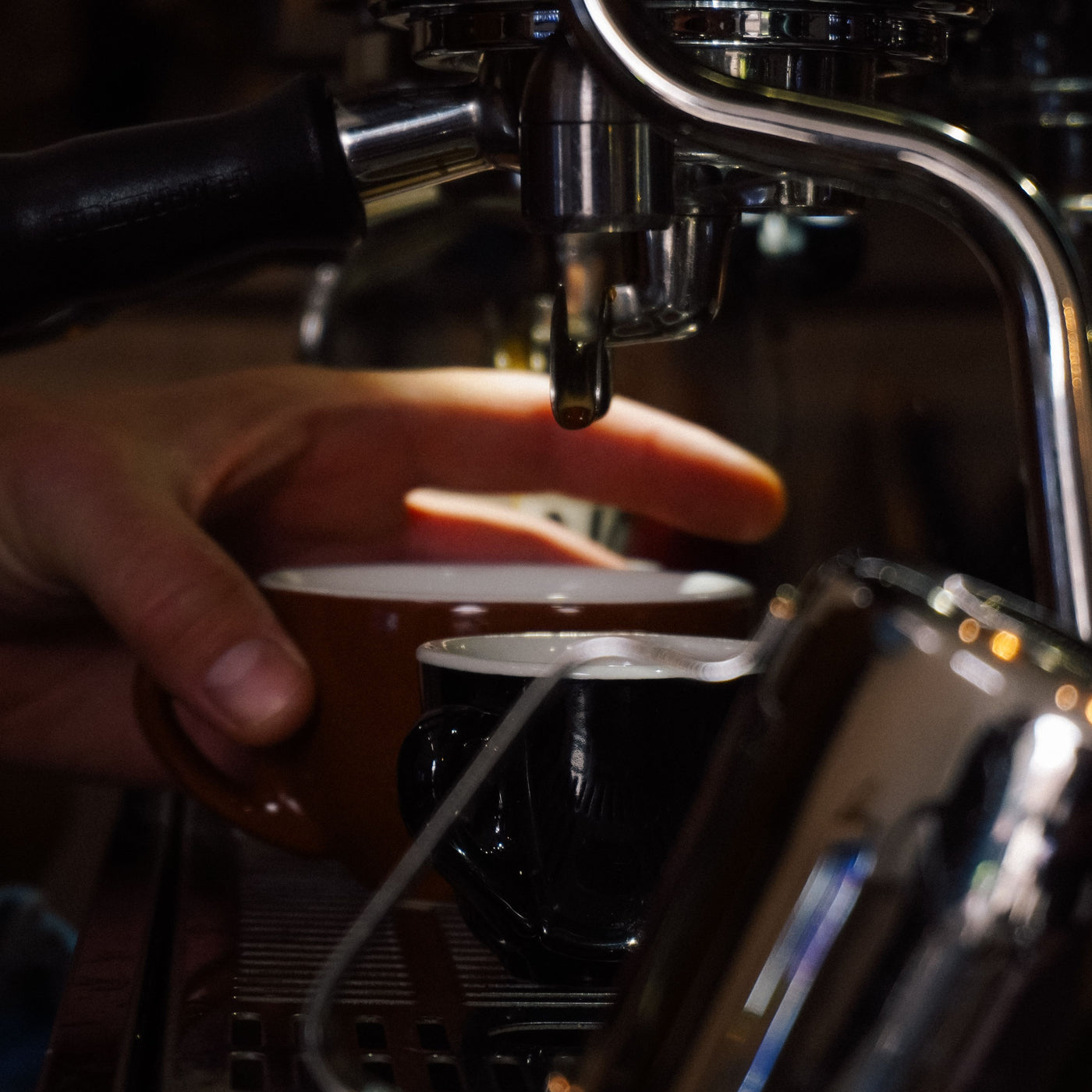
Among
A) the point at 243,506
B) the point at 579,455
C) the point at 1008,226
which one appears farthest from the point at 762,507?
the point at 1008,226

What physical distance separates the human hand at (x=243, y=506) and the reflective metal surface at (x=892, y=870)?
0.58ft

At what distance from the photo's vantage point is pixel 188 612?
0.32 metres

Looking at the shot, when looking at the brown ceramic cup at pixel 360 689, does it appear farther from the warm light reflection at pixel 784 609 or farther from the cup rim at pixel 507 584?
the warm light reflection at pixel 784 609

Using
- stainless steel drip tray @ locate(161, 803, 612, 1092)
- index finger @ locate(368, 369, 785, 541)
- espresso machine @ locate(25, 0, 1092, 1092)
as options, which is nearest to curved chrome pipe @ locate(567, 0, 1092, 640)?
espresso machine @ locate(25, 0, 1092, 1092)

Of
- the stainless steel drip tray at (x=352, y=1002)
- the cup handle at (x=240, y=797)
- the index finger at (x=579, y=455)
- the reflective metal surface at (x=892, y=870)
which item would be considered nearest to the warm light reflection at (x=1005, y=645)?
the reflective metal surface at (x=892, y=870)

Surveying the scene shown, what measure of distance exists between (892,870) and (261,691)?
19 centimetres

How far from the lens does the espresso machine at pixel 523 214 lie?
6.9 inches

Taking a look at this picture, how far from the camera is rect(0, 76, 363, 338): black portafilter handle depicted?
9.7 inches

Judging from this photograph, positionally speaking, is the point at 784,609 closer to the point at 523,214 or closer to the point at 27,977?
the point at 523,214

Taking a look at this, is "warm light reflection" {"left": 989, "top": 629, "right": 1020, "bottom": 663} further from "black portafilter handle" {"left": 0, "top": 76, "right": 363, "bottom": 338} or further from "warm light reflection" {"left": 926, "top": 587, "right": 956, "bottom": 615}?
"black portafilter handle" {"left": 0, "top": 76, "right": 363, "bottom": 338}

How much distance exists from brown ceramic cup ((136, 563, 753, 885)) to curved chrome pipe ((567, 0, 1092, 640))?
13 cm

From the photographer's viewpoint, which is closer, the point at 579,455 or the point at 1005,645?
the point at 1005,645

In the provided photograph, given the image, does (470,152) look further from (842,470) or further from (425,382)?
(842,470)

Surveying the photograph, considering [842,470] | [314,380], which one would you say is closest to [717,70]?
[314,380]
